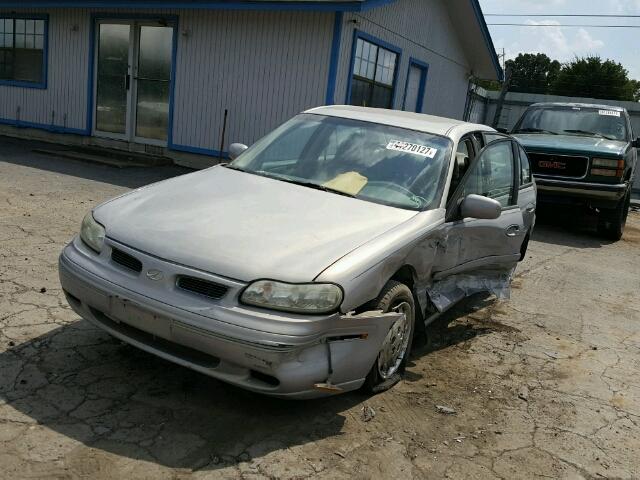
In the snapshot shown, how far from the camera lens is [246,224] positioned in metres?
3.21

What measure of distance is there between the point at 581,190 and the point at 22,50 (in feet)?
40.0

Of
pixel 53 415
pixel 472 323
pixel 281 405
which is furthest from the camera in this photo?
pixel 472 323

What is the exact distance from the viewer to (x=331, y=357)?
9.57 ft

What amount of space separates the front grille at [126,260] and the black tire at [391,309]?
1242 mm

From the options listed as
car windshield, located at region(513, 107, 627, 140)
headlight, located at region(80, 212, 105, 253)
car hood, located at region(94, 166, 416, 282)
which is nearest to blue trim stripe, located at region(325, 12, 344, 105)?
car windshield, located at region(513, 107, 627, 140)

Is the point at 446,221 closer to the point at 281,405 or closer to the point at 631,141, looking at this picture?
the point at 281,405

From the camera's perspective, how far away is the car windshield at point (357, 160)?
12.8 ft

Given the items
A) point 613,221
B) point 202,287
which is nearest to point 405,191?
point 202,287

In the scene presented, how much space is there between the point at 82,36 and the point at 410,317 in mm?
11540

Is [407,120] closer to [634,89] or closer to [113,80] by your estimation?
[113,80]

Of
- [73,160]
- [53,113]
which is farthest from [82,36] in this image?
[73,160]

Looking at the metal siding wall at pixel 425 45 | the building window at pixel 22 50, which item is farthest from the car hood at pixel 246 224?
the building window at pixel 22 50

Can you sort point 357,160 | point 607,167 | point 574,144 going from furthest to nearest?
point 574,144, point 607,167, point 357,160

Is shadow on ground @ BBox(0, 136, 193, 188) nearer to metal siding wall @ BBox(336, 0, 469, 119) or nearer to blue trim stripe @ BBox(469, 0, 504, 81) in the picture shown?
metal siding wall @ BBox(336, 0, 469, 119)
